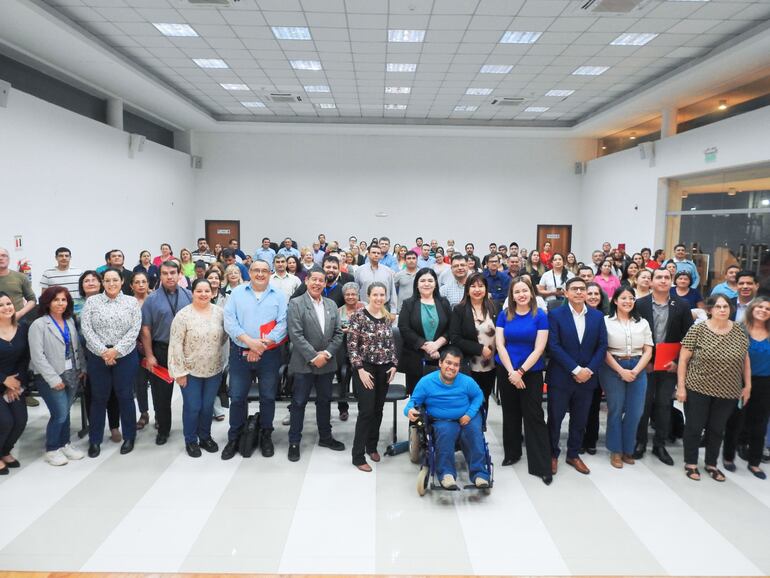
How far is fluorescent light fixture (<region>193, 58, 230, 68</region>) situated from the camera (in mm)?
8711

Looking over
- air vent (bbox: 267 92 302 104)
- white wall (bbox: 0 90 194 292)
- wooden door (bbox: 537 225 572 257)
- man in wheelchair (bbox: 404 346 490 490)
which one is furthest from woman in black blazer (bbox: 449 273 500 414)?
wooden door (bbox: 537 225 572 257)

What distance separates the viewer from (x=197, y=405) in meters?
4.01

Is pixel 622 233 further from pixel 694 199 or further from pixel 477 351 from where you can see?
pixel 477 351

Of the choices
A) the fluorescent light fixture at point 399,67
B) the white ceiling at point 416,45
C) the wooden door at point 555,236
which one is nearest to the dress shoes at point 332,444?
the white ceiling at point 416,45

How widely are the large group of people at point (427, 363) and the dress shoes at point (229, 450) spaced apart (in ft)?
0.03

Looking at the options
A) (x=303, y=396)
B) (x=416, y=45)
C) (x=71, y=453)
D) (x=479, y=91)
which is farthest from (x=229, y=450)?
(x=479, y=91)

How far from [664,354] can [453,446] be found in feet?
6.43

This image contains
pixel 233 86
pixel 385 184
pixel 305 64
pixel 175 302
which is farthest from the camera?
pixel 385 184

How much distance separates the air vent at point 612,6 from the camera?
20.1 feet

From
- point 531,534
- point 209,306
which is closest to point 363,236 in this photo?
point 209,306

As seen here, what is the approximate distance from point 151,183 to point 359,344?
9.98 meters

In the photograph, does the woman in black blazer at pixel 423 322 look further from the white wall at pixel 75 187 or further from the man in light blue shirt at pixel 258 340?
the white wall at pixel 75 187

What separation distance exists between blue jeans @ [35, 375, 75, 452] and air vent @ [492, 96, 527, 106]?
402 inches

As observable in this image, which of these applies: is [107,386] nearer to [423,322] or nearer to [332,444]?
[332,444]
